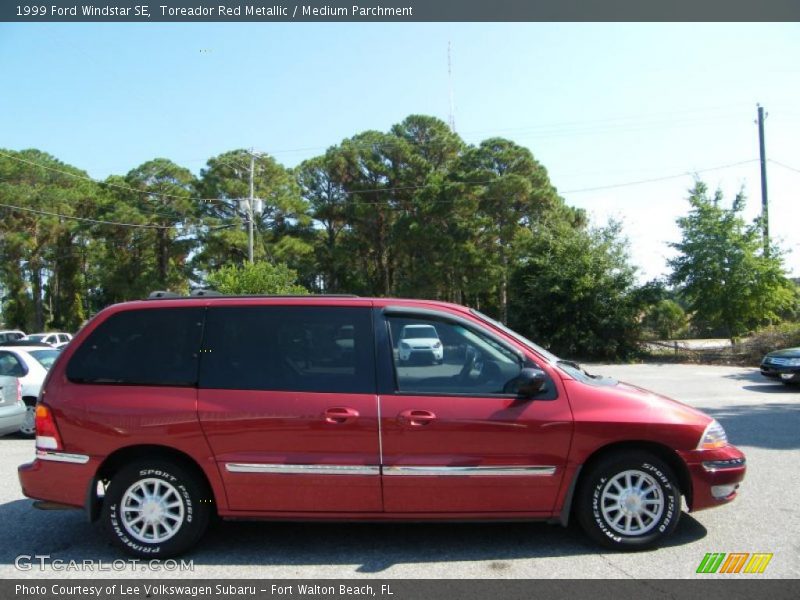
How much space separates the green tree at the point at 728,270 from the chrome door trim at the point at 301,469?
26.0 meters

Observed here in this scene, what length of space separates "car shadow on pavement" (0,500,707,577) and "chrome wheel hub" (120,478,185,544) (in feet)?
0.85

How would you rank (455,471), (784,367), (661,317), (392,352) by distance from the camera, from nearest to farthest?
(455,471) → (392,352) → (784,367) → (661,317)

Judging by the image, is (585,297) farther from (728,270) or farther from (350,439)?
(350,439)

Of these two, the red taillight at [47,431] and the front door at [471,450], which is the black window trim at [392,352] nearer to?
the front door at [471,450]

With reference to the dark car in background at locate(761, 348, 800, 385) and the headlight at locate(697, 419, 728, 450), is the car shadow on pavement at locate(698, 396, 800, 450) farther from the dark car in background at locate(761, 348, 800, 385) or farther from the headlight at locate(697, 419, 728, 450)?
the headlight at locate(697, 419, 728, 450)

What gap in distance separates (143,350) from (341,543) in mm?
2088

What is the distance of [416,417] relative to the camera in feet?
13.7

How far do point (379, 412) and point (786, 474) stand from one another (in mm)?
4829

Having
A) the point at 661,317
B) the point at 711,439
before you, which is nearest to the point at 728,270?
the point at 661,317

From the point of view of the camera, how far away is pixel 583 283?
2742cm
